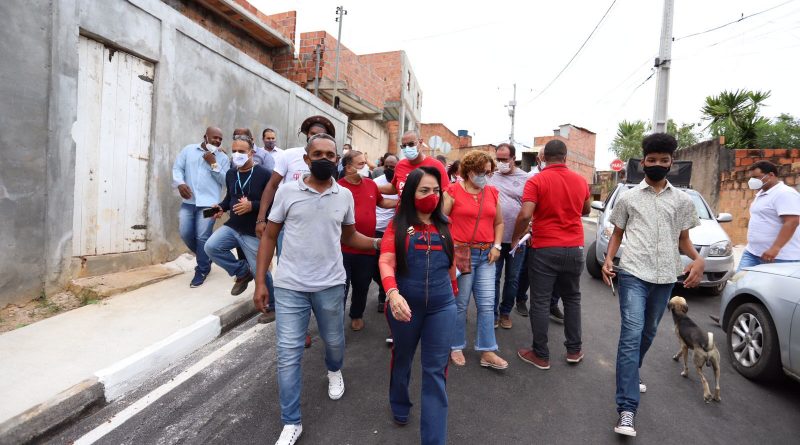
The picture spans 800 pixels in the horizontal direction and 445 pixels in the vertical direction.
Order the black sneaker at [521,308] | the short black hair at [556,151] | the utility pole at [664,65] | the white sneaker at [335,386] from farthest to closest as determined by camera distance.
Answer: the utility pole at [664,65]
the black sneaker at [521,308]
the short black hair at [556,151]
the white sneaker at [335,386]

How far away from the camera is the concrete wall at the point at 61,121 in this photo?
12.8 ft

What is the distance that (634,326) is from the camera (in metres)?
2.82

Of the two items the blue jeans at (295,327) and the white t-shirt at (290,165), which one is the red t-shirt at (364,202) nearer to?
the white t-shirt at (290,165)

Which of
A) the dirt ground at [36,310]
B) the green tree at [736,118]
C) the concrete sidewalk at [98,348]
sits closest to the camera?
the concrete sidewalk at [98,348]

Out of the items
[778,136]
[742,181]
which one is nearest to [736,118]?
[778,136]

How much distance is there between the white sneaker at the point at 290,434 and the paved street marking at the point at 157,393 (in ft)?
3.63

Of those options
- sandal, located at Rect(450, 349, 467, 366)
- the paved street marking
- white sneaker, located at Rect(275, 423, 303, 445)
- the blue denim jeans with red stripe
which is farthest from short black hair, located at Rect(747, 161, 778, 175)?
the paved street marking

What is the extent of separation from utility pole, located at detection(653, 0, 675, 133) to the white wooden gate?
12.2 m

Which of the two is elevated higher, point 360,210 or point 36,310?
point 360,210

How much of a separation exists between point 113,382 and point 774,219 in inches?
257

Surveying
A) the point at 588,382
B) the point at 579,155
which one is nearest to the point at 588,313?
the point at 588,382

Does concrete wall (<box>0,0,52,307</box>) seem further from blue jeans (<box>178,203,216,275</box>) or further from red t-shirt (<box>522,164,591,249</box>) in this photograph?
red t-shirt (<box>522,164,591,249</box>)

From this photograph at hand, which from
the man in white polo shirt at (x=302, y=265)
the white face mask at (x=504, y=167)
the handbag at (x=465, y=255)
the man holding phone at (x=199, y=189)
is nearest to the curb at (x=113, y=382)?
the man holding phone at (x=199, y=189)

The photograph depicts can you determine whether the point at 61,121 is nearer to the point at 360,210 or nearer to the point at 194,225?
the point at 194,225
